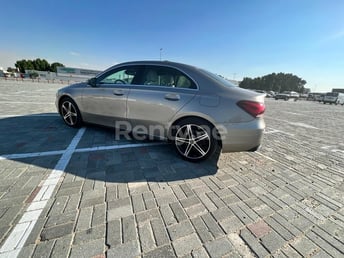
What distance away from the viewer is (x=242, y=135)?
9.15 ft

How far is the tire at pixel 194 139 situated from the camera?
292 cm

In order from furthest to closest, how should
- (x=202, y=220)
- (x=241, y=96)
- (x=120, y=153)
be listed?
(x=120, y=153)
(x=241, y=96)
(x=202, y=220)

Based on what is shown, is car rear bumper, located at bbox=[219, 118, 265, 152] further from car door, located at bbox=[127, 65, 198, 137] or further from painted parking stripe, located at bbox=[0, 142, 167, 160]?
painted parking stripe, located at bbox=[0, 142, 167, 160]

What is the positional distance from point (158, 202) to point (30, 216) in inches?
49.9

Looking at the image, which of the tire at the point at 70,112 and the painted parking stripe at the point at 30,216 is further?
the tire at the point at 70,112

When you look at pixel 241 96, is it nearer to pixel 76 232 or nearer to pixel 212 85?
pixel 212 85

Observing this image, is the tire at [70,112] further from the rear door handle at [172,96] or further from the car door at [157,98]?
the rear door handle at [172,96]

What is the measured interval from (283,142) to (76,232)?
196 inches

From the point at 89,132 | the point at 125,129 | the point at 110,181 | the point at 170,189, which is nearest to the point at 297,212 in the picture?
the point at 170,189

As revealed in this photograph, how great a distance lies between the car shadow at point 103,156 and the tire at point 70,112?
8.4 inches

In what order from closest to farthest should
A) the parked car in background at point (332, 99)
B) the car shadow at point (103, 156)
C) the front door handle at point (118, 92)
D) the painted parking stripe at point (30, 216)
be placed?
the painted parking stripe at point (30, 216) < the car shadow at point (103, 156) < the front door handle at point (118, 92) < the parked car in background at point (332, 99)

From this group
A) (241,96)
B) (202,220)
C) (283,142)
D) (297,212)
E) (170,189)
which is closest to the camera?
(202,220)

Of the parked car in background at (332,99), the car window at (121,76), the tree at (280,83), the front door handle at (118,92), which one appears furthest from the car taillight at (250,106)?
the tree at (280,83)

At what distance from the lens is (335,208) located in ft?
7.34
